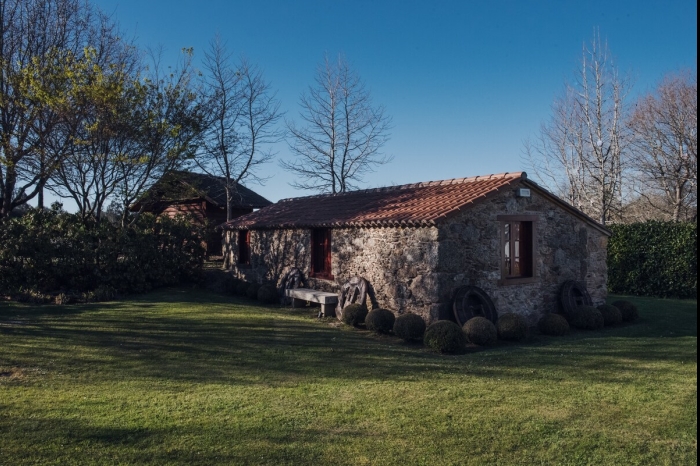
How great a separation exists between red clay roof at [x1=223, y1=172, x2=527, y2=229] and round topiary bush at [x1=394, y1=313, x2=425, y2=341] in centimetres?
205

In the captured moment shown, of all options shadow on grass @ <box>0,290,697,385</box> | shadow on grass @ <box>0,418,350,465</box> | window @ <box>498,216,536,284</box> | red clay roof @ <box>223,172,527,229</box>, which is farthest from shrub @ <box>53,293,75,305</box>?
window @ <box>498,216,536,284</box>

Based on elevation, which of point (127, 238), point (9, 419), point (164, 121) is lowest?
point (9, 419)

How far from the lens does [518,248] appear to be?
1338 centimetres

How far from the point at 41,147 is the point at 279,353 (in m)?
12.0

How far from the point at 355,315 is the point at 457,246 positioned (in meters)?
2.72

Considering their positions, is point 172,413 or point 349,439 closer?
point 349,439

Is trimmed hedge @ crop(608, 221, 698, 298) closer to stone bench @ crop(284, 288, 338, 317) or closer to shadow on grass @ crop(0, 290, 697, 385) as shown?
shadow on grass @ crop(0, 290, 697, 385)

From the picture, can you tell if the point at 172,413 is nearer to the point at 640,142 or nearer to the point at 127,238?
the point at 127,238

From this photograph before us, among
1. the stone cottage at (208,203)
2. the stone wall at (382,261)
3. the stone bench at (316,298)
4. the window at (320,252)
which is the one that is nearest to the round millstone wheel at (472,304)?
the stone wall at (382,261)

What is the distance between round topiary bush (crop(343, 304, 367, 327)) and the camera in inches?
492

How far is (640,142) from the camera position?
28.5 metres

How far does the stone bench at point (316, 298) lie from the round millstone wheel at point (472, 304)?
11.4ft

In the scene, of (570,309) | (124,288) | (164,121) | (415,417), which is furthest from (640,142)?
(415,417)

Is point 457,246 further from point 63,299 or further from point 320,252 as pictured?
point 63,299
